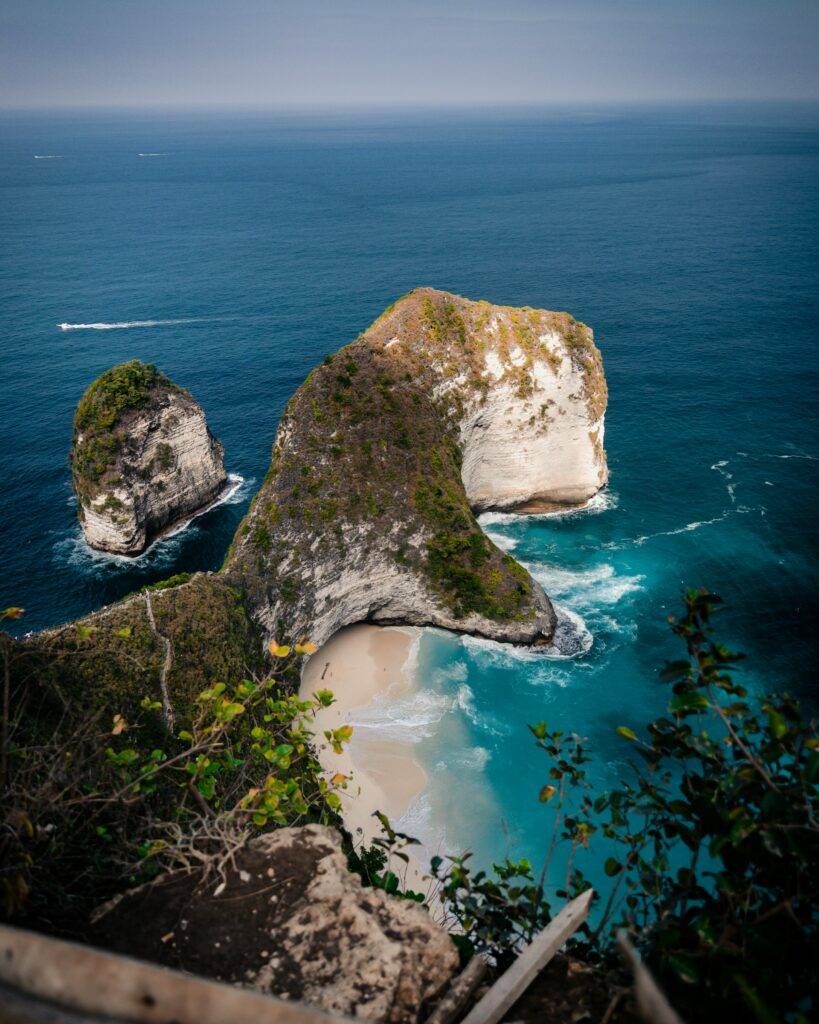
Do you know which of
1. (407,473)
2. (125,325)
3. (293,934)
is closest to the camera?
(293,934)

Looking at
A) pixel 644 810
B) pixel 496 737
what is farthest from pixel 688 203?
pixel 644 810

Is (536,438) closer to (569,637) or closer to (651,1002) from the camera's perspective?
(569,637)

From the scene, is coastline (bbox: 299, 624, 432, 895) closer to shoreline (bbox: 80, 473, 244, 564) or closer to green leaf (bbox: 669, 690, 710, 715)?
shoreline (bbox: 80, 473, 244, 564)

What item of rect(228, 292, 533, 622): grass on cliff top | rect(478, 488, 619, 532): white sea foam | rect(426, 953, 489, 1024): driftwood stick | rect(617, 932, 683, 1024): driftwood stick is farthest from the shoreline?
rect(617, 932, 683, 1024): driftwood stick

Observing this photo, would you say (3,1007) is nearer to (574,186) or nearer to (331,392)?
(331,392)

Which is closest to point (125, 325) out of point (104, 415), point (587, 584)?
point (104, 415)

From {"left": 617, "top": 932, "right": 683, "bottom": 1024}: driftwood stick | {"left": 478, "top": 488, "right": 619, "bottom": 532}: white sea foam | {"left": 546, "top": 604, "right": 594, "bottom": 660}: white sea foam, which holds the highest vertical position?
{"left": 617, "top": 932, "right": 683, "bottom": 1024}: driftwood stick
